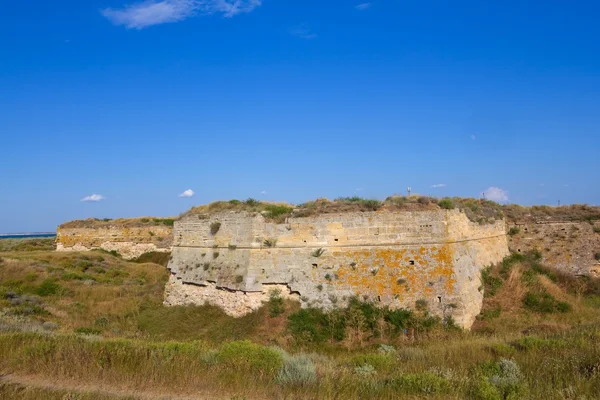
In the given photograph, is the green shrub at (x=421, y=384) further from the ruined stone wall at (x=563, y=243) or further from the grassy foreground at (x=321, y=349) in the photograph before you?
the ruined stone wall at (x=563, y=243)

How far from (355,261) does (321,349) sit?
328cm

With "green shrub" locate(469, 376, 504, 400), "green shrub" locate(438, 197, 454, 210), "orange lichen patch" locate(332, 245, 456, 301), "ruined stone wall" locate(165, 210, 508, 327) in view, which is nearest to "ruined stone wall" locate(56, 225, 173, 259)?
"ruined stone wall" locate(165, 210, 508, 327)

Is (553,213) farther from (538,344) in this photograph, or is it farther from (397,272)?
(538,344)

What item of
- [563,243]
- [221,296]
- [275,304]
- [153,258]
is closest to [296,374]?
[275,304]

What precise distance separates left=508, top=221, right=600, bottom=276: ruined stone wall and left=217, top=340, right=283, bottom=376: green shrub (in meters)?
17.0

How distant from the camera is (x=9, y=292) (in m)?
20.6

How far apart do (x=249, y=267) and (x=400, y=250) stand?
17.8ft

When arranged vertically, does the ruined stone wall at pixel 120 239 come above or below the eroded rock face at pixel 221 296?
above

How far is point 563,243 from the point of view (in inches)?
853

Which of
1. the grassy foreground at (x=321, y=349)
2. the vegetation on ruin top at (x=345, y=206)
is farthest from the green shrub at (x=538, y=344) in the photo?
the vegetation on ruin top at (x=345, y=206)

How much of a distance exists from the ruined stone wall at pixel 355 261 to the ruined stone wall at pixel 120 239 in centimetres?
2137

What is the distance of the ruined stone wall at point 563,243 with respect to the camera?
20.9m

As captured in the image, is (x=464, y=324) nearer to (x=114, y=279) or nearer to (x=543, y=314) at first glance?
(x=543, y=314)

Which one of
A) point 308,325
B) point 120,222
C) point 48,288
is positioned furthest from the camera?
point 120,222
